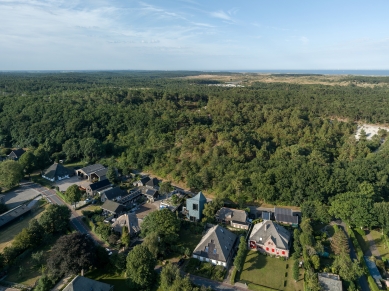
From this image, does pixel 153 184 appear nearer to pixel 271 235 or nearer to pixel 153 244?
pixel 153 244

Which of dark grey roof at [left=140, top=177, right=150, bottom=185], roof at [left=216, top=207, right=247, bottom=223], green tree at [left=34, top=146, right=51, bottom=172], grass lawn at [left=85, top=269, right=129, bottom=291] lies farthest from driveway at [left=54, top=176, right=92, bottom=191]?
roof at [left=216, top=207, right=247, bottom=223]

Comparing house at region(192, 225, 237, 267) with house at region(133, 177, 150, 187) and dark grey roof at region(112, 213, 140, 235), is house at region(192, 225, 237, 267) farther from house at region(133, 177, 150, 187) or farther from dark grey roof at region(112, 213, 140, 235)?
house at region(133, 177, 150, 187)

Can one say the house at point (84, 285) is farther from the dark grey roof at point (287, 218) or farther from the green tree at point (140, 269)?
the dark grey roof at point (287, 218)

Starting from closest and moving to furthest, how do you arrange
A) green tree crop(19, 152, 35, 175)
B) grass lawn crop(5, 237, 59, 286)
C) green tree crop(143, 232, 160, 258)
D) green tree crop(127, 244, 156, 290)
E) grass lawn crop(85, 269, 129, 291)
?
green tree crop(127, 244, 156, 290)
grass lawn crop(85, 269, 129, 291)
grass lawn crop(5, 237, 59, 286)
green tree crop(143, 232, 160, 258)
green tree crop(19, 152, 35, 175)

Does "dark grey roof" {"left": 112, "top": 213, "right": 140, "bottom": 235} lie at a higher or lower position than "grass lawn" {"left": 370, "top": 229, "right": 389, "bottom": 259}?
higher

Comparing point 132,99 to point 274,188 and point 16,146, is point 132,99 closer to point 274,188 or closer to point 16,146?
point 16,146

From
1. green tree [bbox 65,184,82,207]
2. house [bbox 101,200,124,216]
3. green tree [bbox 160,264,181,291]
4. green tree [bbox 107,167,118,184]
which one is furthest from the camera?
green tree [bbox 107,167,118,184]

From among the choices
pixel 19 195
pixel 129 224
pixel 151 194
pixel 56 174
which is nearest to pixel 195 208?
pixel 129 224
